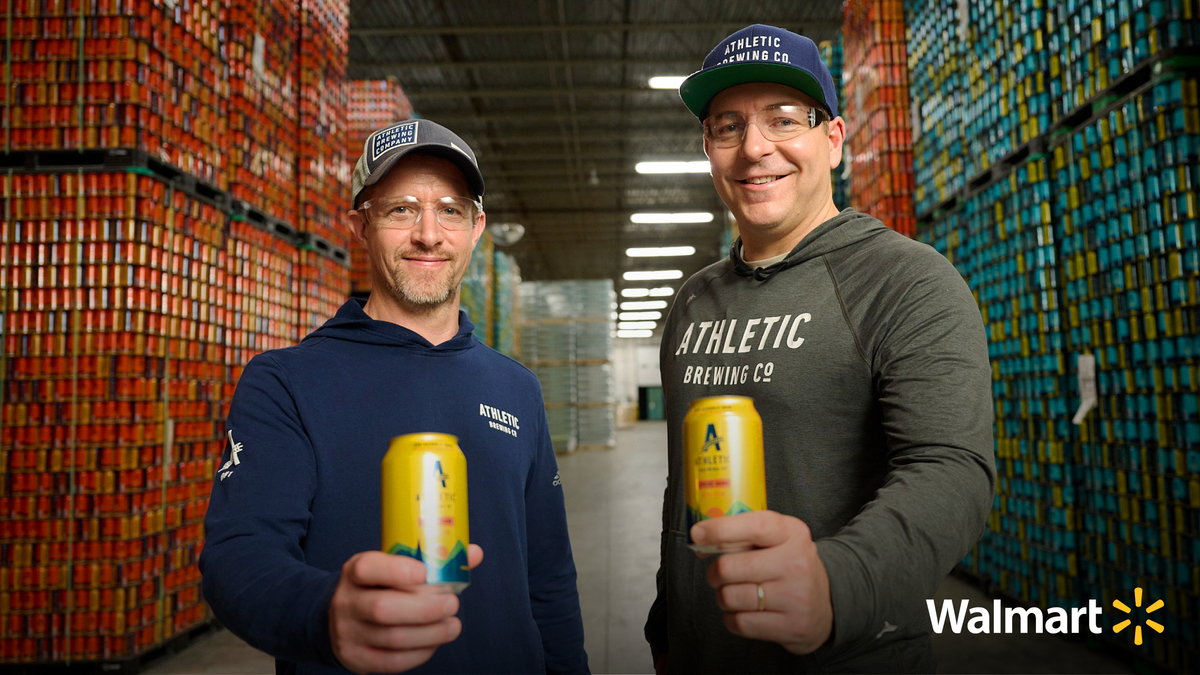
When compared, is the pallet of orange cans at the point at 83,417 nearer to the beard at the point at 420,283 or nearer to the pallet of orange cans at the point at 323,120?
the pallet of orange cans at the point at 323,120

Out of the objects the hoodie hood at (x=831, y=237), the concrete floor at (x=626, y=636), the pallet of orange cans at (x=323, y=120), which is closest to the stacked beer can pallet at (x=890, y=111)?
the concrete floor at (x=626, y=636)

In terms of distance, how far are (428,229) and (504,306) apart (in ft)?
46.6

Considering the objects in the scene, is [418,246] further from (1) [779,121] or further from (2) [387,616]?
(2) [387,616]

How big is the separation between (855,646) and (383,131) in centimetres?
169

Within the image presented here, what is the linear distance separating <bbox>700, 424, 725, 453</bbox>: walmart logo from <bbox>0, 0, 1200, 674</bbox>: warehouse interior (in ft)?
12.3

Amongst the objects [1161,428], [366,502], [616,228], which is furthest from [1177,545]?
[616,228]

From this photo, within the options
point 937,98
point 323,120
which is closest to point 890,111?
point 937,98

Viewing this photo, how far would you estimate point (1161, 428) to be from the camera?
3.90 meters

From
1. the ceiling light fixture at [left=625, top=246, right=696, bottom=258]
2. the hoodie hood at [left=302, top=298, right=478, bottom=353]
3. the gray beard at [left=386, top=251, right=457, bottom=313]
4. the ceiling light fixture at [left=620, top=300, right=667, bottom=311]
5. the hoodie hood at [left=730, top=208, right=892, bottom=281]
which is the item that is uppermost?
the ceiling light fixture at [left=625, top=246, right=696, bottom=258]

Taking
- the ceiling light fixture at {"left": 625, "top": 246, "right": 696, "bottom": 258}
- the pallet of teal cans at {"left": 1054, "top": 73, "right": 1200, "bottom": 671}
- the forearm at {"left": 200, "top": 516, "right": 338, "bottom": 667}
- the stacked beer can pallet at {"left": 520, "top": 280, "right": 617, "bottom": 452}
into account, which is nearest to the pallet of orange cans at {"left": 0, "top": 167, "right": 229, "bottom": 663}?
the forearm at {"left": 200, "top": 516, "right": 338, "bottom": 667}

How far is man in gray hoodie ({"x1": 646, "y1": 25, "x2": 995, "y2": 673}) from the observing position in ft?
3.33

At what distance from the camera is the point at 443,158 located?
81.4 inches

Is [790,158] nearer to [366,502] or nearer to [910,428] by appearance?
[910,428]

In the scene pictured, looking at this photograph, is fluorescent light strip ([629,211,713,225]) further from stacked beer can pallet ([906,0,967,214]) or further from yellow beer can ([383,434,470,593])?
yellow beer can ([383,434,470,593])
